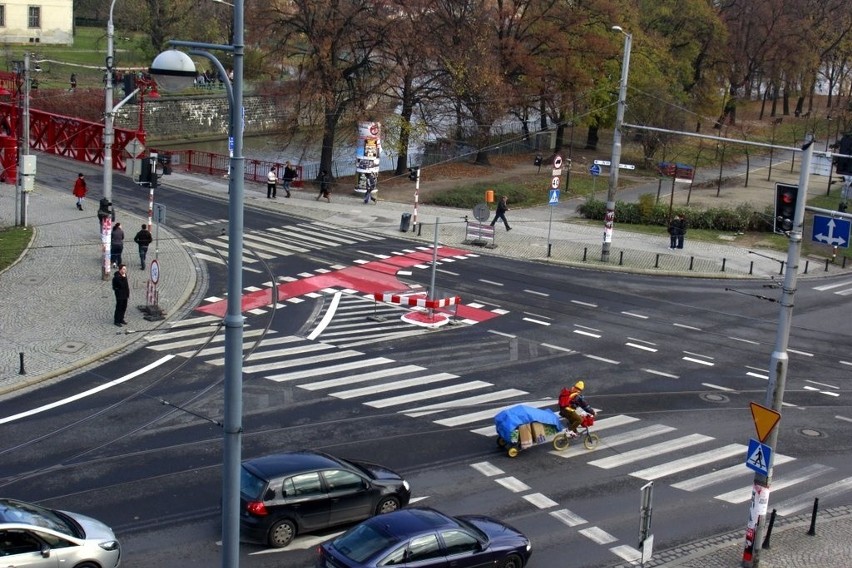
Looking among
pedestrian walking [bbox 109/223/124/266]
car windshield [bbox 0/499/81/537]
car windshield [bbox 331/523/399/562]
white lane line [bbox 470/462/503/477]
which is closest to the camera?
car windshield [bbox 331/523/399/562]

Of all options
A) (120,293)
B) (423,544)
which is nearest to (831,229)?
(423,544)

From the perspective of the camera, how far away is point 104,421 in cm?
2086

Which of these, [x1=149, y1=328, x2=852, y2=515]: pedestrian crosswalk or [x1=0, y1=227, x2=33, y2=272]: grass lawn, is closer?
[x1=149, y1=328, x2=852, y2=515]: pedestrian crosswalk

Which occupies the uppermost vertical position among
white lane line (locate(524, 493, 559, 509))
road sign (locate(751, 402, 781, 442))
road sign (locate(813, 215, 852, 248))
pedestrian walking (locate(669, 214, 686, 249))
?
road sign (locate(813, 215, 852, 248))

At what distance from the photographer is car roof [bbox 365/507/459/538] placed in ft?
46.3

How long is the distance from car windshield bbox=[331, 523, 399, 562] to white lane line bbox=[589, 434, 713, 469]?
23.3ft

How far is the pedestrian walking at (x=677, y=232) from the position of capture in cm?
4294

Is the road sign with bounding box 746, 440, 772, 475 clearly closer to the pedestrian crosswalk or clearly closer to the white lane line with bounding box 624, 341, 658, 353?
the pedestrian crosswalk

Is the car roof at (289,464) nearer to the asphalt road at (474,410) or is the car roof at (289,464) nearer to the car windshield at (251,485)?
the car windshield at (251,485)

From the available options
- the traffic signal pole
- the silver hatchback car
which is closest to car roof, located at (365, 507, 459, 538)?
the silver hatchback car

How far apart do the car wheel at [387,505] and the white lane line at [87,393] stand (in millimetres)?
8745

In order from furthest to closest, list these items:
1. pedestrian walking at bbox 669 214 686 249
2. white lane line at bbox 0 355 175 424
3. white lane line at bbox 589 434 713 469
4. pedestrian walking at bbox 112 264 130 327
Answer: pedestrian walking at bbox 669 214 686 249 → pedestrian walking at bbox 112 264 130 327 → white lane line at bbox 0 355 175 424 → white lane line at bbox 589 434 713 469

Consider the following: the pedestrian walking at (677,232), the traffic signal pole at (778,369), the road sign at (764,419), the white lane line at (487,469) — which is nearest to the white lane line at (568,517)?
the white lane line at (487,469)

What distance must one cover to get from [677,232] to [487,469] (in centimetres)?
2609
